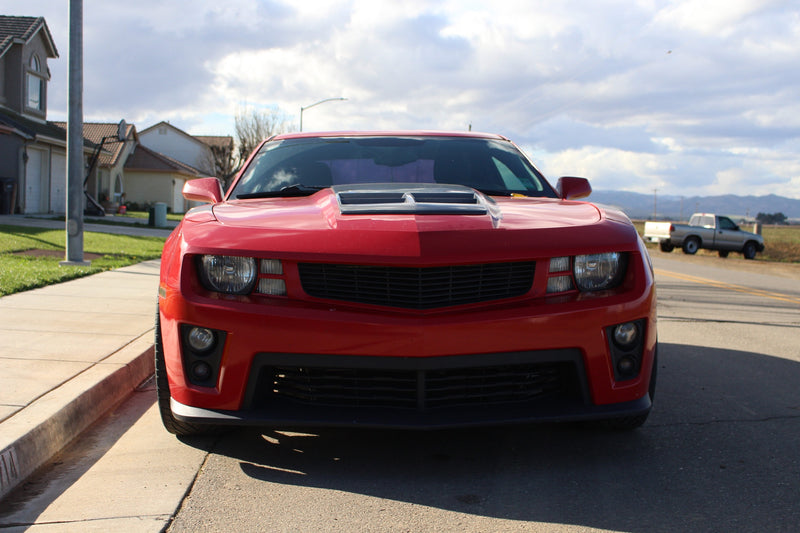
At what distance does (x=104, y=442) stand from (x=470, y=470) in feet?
6.05

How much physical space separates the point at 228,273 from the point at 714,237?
29.9m

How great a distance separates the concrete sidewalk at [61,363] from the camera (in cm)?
337

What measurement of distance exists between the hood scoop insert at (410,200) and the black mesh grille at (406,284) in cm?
32

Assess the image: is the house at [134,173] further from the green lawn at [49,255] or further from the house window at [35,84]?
the green lawn at [49,255]

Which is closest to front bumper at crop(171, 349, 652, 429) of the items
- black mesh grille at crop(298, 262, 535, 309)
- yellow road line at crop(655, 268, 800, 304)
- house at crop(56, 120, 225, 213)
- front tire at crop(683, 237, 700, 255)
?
black mesh grille at crop(298, 262, 535, 309)

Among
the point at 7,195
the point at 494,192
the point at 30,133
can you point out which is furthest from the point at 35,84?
the point at 494,192

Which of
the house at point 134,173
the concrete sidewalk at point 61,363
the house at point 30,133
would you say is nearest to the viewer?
the concrete sidewalk at point 61,363

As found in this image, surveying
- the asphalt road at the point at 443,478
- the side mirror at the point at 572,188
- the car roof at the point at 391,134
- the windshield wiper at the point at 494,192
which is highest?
the car roof at the point at 391,134

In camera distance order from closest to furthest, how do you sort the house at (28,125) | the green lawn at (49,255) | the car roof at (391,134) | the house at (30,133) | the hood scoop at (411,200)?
1. the hood scoop at (411,200)
2. the car roof at (391,134)
3. the green lawn at (49,255)
4. the house at (30,133)
5. the house at (28,125)

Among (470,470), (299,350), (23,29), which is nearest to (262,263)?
(299,350)

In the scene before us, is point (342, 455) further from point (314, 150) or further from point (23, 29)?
point (23, 29)

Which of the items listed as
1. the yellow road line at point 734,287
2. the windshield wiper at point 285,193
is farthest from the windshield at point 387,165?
the yellow road line at point 734,287

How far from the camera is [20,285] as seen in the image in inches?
306

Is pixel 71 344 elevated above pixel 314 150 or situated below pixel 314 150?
below
